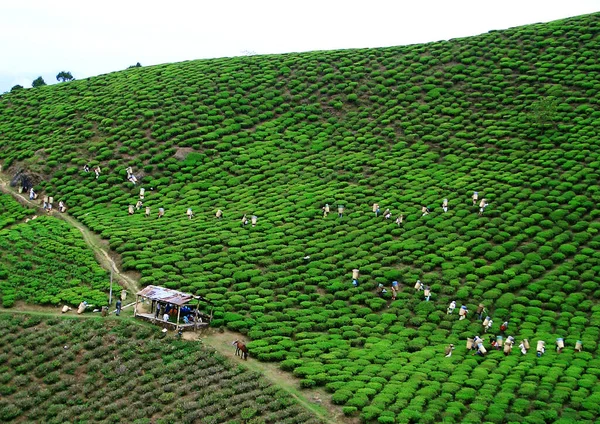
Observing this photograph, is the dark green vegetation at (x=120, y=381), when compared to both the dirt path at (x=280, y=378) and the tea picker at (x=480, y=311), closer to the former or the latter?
the dirt path at (x=280, y=378)

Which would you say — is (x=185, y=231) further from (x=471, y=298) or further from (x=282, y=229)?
(x=471, y=298)

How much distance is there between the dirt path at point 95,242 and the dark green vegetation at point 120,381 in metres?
5.79

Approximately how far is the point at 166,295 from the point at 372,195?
80.1 feet

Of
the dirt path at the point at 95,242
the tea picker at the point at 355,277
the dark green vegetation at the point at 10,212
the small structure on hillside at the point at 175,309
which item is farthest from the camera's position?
the dark green vegetation at the point at 10,212

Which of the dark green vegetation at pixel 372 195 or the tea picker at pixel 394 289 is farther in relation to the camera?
the tea picker at pixel 394 289

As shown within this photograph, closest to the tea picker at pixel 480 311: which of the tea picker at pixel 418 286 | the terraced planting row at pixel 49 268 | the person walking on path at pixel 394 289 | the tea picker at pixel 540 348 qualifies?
the tea picker at pixel 418 286

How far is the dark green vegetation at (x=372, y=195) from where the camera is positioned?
120 ft

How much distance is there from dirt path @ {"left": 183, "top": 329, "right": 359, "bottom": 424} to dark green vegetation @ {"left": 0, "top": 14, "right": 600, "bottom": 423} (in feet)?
2.01

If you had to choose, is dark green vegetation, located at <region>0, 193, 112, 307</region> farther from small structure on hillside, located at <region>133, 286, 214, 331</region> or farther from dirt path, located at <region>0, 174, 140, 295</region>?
small structure on hillside, located at <region>133, 286, 214, 331</region>

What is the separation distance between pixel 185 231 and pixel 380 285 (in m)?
17.7

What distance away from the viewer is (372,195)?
58062 mm

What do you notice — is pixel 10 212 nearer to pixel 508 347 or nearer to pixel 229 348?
pixel 229 348

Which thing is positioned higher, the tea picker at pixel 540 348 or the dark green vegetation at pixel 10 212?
the dark green vegetation at pixel 10 212

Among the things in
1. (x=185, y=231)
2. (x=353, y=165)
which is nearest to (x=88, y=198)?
(x=185, y=231)
